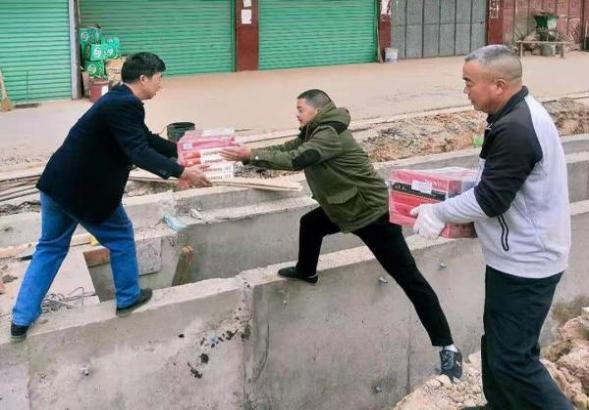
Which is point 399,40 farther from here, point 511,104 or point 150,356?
point 511,104

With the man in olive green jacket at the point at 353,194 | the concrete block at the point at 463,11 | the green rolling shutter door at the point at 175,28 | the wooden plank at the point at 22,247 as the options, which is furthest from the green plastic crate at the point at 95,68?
the concrete block at the point at 463,11

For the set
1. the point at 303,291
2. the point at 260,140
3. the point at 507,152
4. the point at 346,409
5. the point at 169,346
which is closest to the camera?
the point at 507,152

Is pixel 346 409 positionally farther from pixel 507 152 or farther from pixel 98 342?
pixel 507 152

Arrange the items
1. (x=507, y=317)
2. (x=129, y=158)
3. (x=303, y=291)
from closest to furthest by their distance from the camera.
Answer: (x=507, y=317)
(x=129, y=158)
(x=303, y=291)

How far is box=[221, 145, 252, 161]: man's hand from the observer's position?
16.4 ft

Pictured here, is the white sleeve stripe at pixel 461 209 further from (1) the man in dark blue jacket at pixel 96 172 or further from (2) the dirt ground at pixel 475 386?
(1) the man in dark blue jacket at pixel 96 172

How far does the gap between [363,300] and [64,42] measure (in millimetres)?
9409

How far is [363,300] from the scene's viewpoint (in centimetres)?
576

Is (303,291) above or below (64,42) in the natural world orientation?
below

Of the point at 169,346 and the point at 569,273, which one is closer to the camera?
the point at 169,346

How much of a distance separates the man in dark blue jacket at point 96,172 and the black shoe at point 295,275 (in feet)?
4.06

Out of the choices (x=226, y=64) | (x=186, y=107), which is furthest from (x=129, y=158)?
(x=226, y=64)

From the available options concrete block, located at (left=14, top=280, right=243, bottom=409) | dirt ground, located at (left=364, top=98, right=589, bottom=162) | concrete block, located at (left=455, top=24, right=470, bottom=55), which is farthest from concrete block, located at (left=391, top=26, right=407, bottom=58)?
concrete block, located at (left=14, top=280, right=243, bottom=409)

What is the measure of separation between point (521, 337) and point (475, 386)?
1333 millimetres
